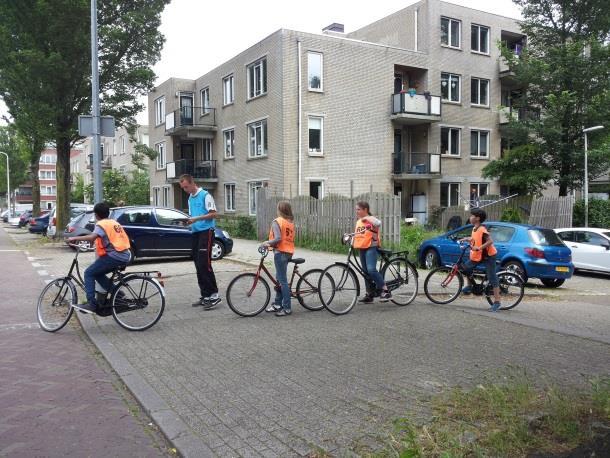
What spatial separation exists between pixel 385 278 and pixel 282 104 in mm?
16813

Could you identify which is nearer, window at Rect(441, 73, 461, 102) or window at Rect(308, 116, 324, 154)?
window at Rect(308, 116, 324, 154)

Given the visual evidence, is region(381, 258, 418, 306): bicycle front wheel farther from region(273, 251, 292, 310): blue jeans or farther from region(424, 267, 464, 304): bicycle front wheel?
region(273, 251, 292, 310): blue jeans

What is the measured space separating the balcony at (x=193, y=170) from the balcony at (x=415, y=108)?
34.9 feet

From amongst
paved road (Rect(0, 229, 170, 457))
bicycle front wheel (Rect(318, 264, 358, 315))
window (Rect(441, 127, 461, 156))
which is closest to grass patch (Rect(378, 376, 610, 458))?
paved road (Rect(0, 229, 170, 457))

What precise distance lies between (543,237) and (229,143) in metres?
20.8

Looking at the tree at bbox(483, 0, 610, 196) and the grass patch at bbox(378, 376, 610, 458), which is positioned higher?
the tree at bbox(483, 0, 610, 196)

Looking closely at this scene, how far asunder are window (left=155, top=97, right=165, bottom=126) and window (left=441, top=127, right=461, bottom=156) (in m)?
18.8

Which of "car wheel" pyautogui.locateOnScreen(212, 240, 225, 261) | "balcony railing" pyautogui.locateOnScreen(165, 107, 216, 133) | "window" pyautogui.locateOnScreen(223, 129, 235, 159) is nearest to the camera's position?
"car wheel" pyautogui.locateOnScreen(212, 240, 225, 261)

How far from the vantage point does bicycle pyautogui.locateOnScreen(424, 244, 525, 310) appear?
336 inches

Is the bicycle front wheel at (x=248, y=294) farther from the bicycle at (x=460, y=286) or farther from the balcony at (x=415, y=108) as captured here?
the balcony at (x=415, y=108)

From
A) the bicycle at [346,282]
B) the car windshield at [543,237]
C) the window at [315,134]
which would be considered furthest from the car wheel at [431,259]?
the window at [315,134]

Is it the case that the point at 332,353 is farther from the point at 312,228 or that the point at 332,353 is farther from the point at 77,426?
the point at 312,228

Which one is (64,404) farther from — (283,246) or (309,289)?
(309,289)

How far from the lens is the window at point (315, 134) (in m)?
24.6
